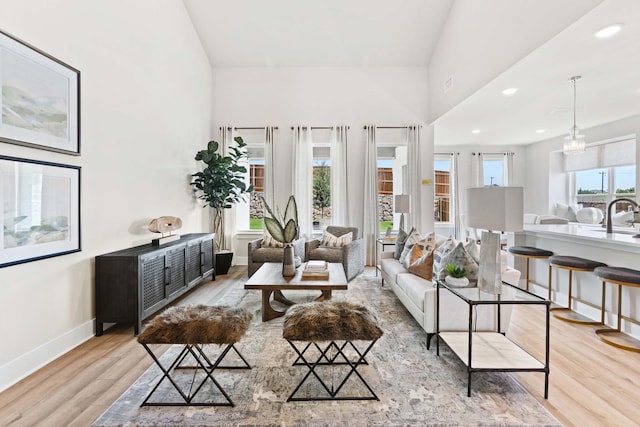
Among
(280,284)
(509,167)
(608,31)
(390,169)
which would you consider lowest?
(280,284)

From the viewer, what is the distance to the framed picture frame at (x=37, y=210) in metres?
2.15

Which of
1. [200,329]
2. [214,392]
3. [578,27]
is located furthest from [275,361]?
[578,27]

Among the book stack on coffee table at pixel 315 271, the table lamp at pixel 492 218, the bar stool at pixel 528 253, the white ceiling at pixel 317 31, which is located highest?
the white ceiling at pixel 317 31

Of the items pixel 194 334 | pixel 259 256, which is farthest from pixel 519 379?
pixel 259 256

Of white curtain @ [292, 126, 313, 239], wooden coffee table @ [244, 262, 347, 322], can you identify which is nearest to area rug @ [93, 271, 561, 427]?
wooden coffee table @ [244, 262, 347, 322]

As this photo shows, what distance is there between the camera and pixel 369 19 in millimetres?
5258

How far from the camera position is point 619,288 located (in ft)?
9.20

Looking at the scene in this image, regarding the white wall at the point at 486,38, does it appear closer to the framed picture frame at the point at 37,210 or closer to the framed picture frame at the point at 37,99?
the framed picture frame at the point at 37,99

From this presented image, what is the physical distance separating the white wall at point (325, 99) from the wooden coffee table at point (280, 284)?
113 inches

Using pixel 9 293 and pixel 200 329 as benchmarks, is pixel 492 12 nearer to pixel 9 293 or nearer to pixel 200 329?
pixel 200 329

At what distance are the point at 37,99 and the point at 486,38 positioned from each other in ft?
15.4

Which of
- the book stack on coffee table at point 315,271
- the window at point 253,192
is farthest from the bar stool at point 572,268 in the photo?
the window at point 253,192

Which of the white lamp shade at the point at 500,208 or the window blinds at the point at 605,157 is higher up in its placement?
the window blinds at the point at 605,157

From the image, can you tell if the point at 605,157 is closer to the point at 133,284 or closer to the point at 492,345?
the point at 492,345
